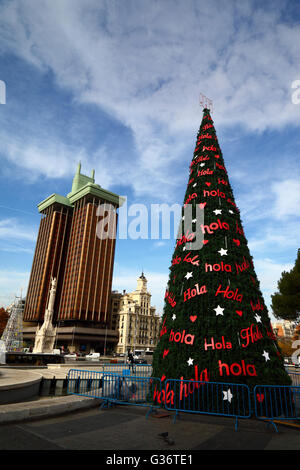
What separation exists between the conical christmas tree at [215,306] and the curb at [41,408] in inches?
99.2

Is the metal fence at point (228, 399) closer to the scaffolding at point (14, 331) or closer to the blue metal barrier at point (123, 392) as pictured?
the blue metal barrier at point (123, 392)

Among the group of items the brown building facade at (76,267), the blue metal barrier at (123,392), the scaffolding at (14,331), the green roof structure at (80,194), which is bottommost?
the blue metal barrier at (123,392)

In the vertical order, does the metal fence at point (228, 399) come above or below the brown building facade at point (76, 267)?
below

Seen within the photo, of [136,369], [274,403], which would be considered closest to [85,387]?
[136,369]

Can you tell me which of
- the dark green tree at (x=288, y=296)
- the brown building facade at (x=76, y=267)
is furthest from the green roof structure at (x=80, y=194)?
the dark green tree at (x=288, y=296)

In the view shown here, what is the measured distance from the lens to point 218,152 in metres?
12.0

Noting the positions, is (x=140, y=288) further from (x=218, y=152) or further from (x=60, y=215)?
(x=218, y=152)

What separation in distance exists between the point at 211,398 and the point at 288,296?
2149 cm

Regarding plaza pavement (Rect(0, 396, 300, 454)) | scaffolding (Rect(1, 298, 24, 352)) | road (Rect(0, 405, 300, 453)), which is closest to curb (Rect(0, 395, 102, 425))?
plaza pavement (Rect(0, 396, 300, 454))

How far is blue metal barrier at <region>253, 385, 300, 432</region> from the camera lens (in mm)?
7370

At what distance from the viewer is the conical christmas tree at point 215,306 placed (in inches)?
314

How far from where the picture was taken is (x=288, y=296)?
2592 centimetres

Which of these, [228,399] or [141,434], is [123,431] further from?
[228,399]
